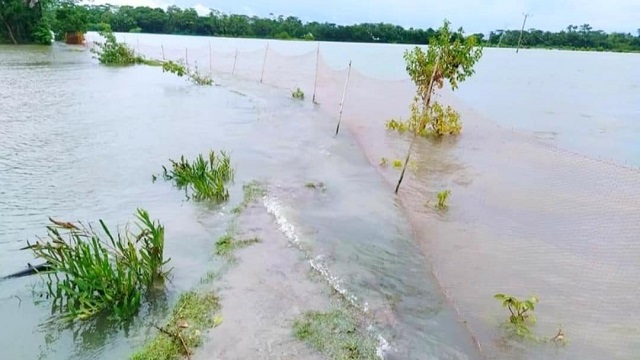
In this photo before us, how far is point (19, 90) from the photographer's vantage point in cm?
1872

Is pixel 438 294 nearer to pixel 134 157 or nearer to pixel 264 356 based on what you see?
pixel 264 356

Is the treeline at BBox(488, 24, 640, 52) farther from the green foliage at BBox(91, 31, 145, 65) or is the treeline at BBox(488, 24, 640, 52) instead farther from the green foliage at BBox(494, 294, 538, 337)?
the green foliage at BBox(494, 294, 538, 337)

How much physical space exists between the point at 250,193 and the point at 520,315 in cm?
523

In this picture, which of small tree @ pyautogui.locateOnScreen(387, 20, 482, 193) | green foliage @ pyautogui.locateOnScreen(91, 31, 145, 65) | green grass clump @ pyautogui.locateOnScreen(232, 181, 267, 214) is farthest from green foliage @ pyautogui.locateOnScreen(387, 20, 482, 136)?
green foliage @ pyautogui.locateOnScreen(91, 31, 145, 65)

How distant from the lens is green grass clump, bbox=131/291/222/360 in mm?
4273

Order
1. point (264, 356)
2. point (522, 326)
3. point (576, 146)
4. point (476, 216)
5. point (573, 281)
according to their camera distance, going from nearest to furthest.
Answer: point (264, 356), point (522, 326), point (573, 281), point (476, 216), point (576, 146)

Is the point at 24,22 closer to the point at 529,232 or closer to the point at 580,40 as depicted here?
the point at 529,232

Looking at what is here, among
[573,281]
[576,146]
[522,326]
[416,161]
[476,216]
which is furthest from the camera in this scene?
[576,146]

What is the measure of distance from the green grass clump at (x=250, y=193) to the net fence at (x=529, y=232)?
272 centimetres

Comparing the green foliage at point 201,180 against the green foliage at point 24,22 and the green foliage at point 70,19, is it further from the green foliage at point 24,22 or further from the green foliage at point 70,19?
the green foliage at point 70,19

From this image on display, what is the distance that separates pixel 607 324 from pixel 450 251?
86.3 inches

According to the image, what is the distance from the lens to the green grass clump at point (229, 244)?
6.48 m

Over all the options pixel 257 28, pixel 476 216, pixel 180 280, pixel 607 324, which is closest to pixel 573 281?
pixel 607 324

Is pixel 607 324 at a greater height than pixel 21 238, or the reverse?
pixel 607 324
